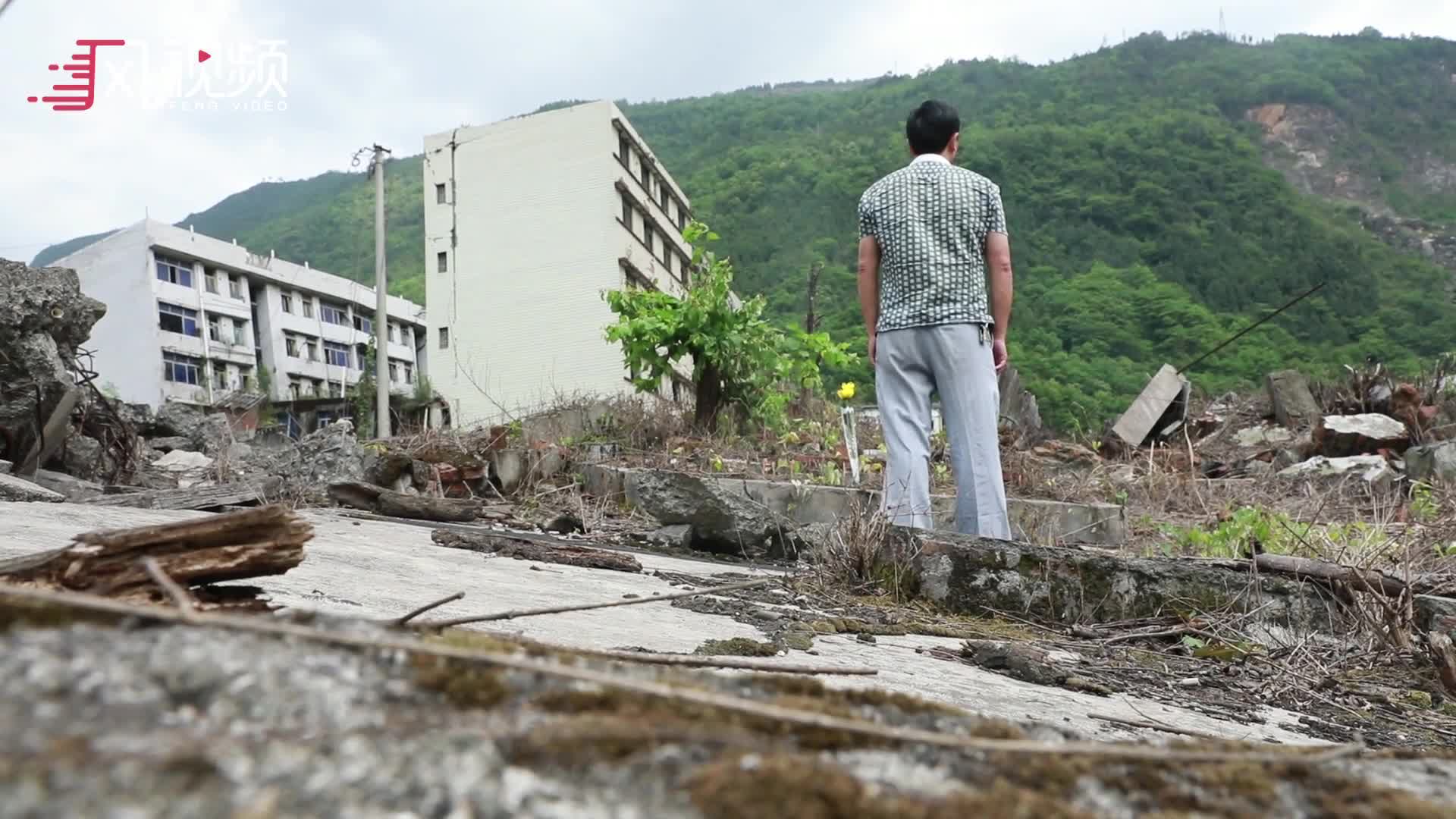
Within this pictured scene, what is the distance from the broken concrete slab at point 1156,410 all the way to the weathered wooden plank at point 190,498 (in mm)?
8353

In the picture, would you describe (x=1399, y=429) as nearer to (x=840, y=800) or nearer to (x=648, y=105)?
(x=840, y=800)

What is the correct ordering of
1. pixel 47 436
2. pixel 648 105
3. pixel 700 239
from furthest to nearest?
pixel 648 105 → pixel 700 239 → pixel 47 436

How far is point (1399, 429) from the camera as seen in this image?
29.6 ft

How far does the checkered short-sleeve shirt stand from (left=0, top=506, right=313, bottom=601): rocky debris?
321cm

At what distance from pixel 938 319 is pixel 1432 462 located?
5.74 meters

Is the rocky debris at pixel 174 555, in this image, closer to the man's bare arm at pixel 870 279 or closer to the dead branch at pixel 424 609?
the dead branch at pixel 424 609

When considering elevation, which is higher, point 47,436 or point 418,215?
point 418,215

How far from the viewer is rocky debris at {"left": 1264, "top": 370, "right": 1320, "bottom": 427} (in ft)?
36.3

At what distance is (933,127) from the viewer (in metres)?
4.23

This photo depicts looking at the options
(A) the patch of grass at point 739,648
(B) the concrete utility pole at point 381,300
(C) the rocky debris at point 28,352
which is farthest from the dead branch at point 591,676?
(B) the concrete utility pole at point 381,300

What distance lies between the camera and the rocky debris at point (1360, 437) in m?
8.98

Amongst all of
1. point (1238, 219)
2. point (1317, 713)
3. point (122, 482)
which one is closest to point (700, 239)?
point (122, 482)

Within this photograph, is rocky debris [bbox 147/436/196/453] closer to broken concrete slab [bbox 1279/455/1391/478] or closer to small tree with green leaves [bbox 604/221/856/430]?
small tree with green leaves [bbox 604/221/856/430]

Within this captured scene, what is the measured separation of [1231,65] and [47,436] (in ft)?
265
